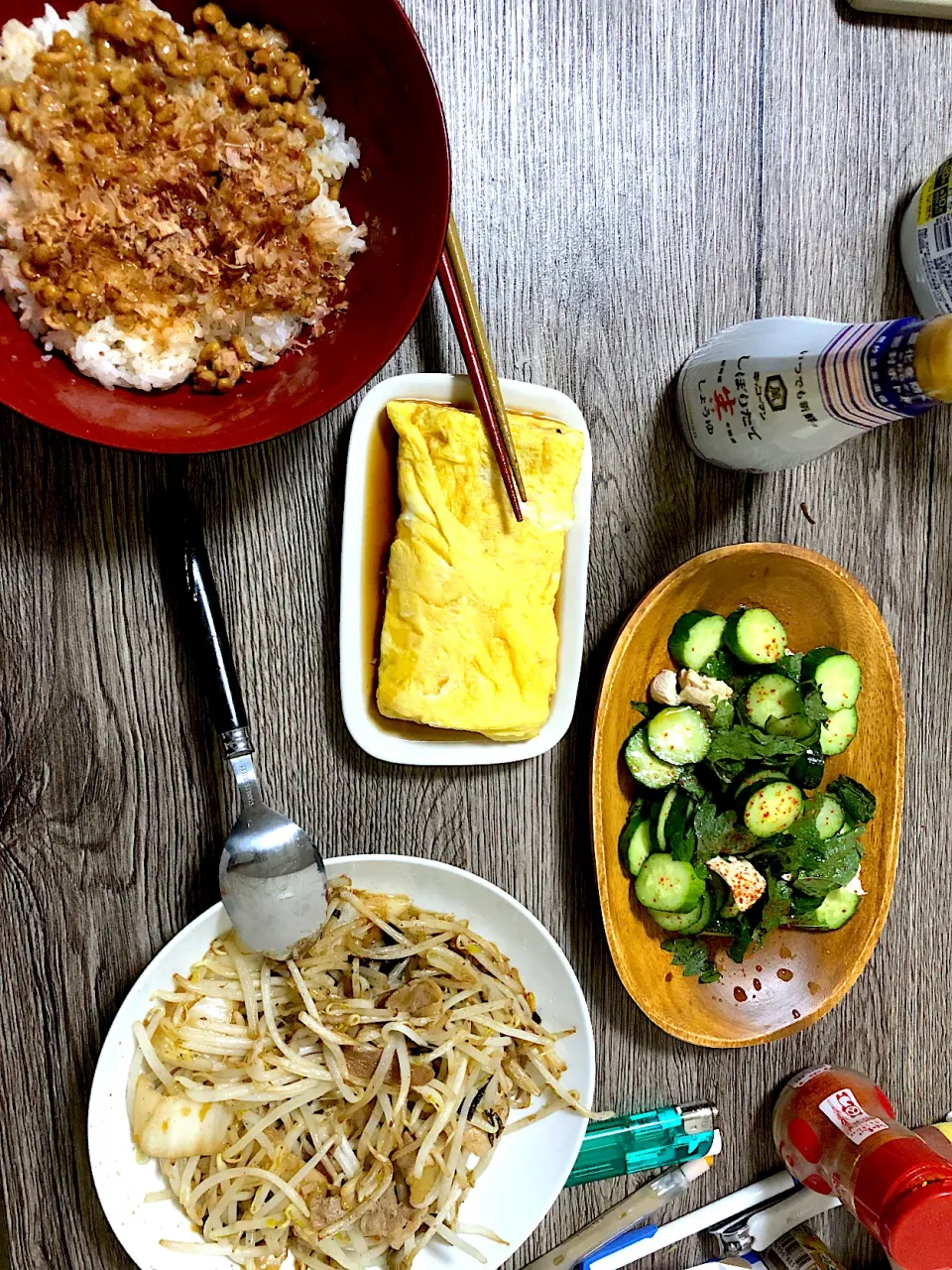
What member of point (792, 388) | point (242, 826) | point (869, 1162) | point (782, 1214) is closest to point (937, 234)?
point (792, 388)

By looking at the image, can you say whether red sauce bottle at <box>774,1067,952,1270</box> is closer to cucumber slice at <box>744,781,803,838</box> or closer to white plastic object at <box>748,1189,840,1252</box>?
white plastic object at <box>748,1189,840,1252</box>

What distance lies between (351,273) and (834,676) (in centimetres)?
127

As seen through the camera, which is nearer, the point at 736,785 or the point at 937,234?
the point at 937,234

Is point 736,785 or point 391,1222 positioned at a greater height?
point 736,785

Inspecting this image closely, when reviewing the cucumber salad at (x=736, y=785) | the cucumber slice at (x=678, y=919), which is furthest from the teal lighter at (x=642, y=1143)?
the cucumber slice at (x=678, y=919)

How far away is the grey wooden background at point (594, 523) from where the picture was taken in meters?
1.65

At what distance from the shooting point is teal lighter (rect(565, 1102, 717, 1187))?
188cm

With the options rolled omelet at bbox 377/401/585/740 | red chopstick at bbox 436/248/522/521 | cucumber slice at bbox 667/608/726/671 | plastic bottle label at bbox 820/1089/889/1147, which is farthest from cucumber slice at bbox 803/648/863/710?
plastic bottle label at bbox 820/1089/889/1147

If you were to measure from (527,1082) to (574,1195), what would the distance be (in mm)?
386

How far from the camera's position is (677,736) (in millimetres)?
1823

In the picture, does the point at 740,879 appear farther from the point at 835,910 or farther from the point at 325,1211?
the point at 325,1211

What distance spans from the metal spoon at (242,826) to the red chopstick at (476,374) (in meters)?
0.57

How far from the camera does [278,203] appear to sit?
53.0 inches

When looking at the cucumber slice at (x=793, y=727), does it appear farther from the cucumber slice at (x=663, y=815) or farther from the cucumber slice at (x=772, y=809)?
the cucumber slice at (x=663, y=815)
